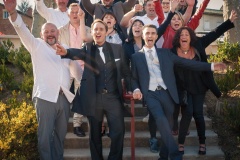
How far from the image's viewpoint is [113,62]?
13.4 ft

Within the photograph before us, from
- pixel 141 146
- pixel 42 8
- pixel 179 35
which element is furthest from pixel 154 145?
pixel 42 8

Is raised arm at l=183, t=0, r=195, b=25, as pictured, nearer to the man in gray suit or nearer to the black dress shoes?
the man in gray suit

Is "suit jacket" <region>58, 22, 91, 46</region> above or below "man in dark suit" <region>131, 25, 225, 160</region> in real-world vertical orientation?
above

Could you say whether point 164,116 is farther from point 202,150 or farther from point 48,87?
point 48,87

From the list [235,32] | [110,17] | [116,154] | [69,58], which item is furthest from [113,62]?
[235,32]

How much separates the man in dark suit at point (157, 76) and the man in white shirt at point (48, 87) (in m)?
0.97

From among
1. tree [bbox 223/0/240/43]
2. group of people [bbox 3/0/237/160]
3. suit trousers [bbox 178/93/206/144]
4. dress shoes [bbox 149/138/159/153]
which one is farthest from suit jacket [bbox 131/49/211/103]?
tree [bbox 223/0/240/43]

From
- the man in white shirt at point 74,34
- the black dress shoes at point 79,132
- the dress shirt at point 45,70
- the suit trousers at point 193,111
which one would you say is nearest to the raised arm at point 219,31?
the suit trousers at point 193,111

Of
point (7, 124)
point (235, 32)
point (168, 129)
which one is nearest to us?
point (168, 129)

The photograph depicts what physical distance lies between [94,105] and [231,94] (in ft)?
10.9

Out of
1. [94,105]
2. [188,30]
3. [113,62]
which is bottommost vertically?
[94,105]

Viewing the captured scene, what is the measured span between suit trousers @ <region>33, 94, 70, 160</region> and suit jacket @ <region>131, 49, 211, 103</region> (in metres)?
1.00

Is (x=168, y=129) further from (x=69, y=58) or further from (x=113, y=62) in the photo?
(x=69, y=58)

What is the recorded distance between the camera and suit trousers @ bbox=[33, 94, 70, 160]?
3953mm
